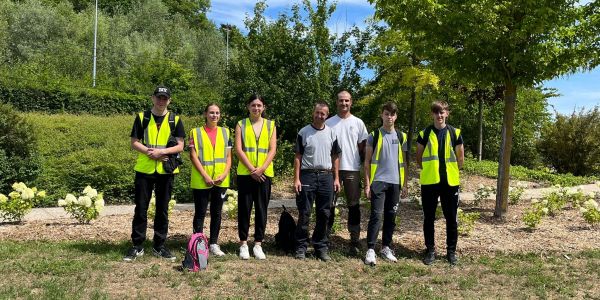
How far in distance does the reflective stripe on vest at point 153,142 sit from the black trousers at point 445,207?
9.45ft

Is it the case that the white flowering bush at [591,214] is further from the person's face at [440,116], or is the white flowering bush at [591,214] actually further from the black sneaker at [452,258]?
the person's face at [440,116]

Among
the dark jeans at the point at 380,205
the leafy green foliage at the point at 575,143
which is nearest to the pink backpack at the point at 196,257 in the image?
the dark jeans at the point at 380,205

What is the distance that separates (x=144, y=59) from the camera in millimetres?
36656

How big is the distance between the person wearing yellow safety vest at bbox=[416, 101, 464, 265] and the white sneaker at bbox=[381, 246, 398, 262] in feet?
1.19

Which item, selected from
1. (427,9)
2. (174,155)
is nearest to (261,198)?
(174,155)

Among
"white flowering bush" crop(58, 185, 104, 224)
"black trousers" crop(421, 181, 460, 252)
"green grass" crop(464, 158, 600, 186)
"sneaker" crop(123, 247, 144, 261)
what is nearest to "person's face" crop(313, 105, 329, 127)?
"black trousers" crop(421, 181, 460, 252)

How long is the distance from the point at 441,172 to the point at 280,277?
7.14 feet

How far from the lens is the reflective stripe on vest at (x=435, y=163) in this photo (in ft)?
18.4

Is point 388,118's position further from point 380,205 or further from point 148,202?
point 148,202

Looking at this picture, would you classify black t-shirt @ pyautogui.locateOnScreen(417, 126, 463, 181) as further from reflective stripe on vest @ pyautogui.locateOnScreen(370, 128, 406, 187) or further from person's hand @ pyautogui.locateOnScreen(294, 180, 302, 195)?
person's hand @ pyautogui.locateOnScreen(294, 180, 302, 195)

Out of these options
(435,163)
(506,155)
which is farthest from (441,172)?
(506,155)

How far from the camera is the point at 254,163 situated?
17.9 feet

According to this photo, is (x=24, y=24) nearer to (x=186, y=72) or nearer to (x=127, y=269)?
(x=186, y=72)

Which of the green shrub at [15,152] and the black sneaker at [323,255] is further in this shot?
the green shrub at [15,152]
